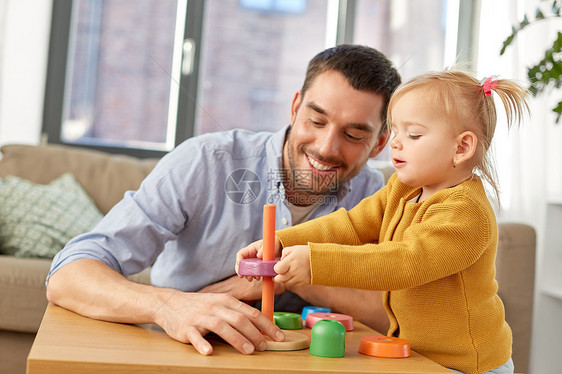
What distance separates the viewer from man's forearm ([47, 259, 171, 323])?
0.86 m

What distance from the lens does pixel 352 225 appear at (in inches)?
36.7

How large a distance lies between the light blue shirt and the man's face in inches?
2.3

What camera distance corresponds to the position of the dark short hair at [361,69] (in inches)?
45.6

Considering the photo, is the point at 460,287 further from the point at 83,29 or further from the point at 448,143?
the point at 83,29

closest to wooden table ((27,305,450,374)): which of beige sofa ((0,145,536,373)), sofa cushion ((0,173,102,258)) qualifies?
beige sofa ((0,145,536,373))

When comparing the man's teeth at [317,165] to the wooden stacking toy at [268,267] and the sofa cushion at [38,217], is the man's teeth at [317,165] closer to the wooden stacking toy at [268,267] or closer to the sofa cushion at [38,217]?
the wooden stacking toy at [268,267]

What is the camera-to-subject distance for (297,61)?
354 cm

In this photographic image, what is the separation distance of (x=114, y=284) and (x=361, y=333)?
1.27 ft

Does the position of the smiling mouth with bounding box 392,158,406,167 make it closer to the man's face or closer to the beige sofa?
the man's face

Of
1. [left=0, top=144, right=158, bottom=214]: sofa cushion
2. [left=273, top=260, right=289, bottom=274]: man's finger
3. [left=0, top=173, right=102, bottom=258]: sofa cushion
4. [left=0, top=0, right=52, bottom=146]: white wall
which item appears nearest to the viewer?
[left=273, top=260, right=289, bottom=274]: man's finger

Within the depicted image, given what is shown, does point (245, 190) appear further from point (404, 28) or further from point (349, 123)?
point (404, 28)

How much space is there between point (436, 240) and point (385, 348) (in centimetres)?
15

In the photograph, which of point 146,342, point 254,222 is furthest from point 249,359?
point 254,222

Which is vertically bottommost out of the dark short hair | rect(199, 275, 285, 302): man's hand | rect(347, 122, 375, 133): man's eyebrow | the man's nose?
rect(199, 275, 285, 302): man's hand
